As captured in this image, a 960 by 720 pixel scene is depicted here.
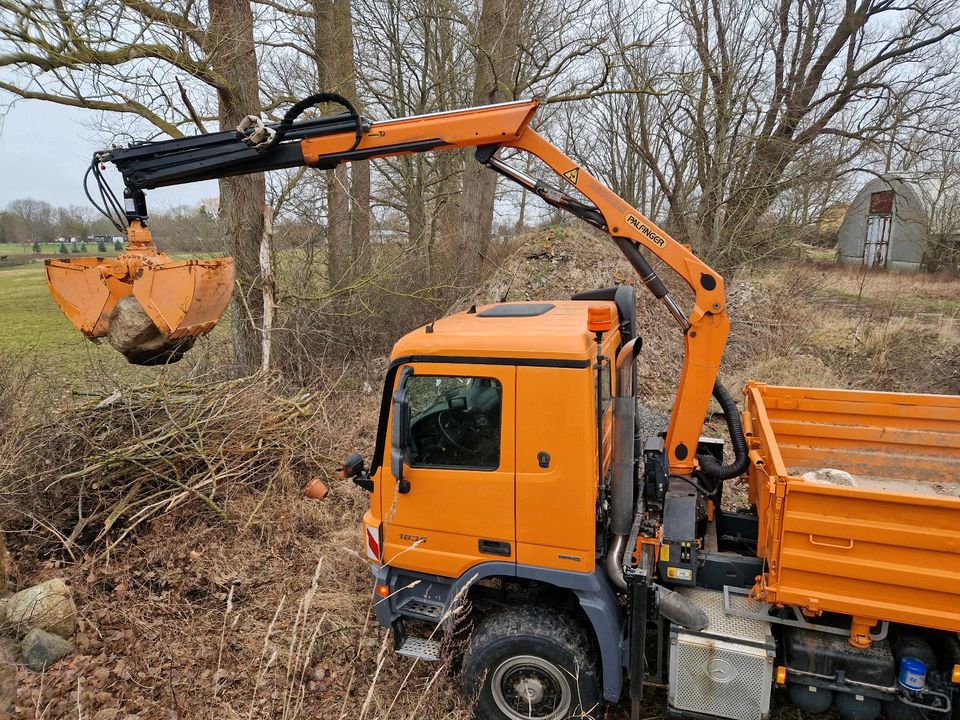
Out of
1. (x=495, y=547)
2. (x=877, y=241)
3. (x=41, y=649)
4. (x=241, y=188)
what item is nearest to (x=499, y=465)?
(x=495, y=547)

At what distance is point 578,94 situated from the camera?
32.3ft

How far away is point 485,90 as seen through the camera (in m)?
10.8

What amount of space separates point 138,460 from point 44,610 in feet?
5.36

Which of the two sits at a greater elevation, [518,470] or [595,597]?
[518,470]

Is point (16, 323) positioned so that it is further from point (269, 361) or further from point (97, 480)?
point (97, 480)

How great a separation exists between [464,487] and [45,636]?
134 inches

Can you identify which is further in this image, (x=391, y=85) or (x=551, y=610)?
(x=391, y=85)

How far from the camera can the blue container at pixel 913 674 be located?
2.84 meters

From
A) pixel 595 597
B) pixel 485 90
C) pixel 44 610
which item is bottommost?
pixel 44 610

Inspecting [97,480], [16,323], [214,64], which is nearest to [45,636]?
[97,480]

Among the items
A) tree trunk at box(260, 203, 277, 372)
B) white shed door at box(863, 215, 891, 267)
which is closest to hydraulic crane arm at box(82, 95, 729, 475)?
tree trunk at box(260, 203, 277, 372)

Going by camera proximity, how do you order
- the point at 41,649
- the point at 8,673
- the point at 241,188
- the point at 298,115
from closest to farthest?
the point at 8,673, the point at 41,649, the point at 298,115, the point at 241,188

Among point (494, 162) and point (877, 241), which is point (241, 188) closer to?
point (494, 162)

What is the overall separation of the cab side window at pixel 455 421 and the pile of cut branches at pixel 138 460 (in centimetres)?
327
